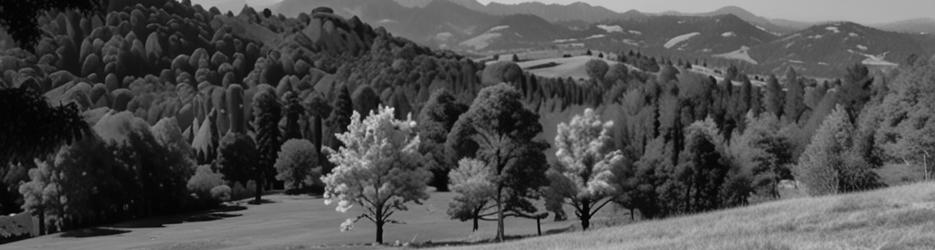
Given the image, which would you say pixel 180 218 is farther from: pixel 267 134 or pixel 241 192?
pixel 267 134

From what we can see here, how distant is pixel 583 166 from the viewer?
61906 mm

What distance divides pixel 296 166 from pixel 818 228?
9476 cm

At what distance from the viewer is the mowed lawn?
60.5 metres

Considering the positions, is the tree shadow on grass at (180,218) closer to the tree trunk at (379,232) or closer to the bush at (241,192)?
the bush at (241,192)

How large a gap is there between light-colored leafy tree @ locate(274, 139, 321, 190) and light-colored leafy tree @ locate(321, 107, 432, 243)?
5942 centimetres

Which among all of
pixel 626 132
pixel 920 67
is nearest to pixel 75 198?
pixel 920 67

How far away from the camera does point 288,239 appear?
213 feet

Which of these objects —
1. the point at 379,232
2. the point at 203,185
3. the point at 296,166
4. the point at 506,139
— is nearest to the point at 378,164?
the point at 379,232

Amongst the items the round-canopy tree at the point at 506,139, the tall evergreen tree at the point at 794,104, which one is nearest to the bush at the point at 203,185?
the round-canopy tree at the point at 506,139

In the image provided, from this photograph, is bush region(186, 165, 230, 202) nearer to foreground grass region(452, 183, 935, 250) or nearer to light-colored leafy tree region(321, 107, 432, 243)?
Answer: light-colored leafy tree region(321, 107, 432, 243)

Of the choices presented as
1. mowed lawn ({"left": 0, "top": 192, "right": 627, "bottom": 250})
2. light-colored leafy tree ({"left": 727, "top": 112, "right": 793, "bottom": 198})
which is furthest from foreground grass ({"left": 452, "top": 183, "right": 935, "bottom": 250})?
light-colored leafy tree ({"left": 727, "top": 112, "right": 793, "bottom": 198})

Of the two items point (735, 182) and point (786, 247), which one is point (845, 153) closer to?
point (735, 182)

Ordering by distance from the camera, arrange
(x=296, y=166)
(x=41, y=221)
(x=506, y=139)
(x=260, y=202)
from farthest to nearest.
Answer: (x=296, y=166) < (x=260, y=202) < (x=41, y=221) < (x=506, y=139)

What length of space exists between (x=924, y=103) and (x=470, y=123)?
38730 mm
